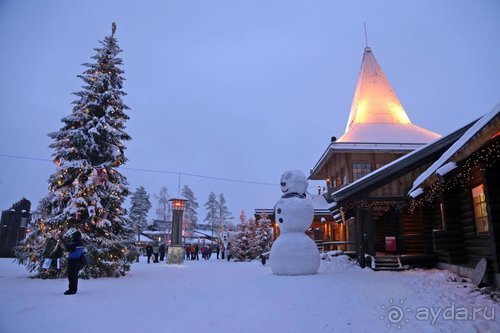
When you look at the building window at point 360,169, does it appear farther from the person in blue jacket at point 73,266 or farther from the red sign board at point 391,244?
the person in blue jacket at point 73,266

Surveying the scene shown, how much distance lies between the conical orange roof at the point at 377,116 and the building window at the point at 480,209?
14243 mm

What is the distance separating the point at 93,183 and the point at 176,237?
12.5 metres

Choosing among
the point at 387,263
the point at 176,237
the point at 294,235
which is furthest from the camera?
the point at 176,237

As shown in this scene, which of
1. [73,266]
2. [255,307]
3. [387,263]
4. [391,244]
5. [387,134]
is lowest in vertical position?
[255,307]

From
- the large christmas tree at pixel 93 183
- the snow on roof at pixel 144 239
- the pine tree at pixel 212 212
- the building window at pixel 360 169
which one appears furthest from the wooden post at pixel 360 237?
the pine tree at pixel 212 212

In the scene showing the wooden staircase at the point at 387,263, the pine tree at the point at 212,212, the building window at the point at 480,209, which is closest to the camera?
the building window at the point at 480,209

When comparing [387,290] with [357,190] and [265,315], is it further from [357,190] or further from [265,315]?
[357,190]

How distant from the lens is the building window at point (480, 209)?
10.6 metres

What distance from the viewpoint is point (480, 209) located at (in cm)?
1089

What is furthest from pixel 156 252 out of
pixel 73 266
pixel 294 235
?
pixel 73 266

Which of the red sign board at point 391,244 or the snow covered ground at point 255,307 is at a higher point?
the red sign board at point 391,244

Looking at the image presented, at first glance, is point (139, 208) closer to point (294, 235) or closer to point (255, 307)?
point (294, 235)

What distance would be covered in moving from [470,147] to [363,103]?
69.1 ft

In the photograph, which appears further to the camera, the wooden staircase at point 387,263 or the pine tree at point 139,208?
the pine tree at point 139,208
